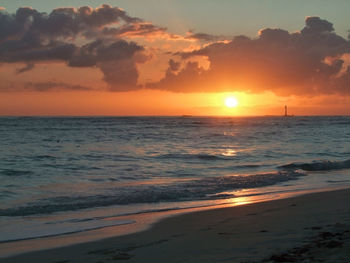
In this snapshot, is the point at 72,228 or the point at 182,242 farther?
the point at 72,228

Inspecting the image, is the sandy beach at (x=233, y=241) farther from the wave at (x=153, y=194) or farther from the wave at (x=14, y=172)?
the wave at (x=14, y=172)

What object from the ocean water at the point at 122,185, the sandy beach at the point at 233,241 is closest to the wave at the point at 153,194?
the ocean water at the point at 122,185

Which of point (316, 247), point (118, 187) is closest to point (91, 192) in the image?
point (118, 187)

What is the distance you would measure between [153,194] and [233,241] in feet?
23.0

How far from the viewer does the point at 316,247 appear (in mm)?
6285

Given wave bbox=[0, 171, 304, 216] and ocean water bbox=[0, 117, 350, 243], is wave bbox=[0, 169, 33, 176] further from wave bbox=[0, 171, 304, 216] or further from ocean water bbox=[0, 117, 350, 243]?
wave bbox=[0, 171, 304, 216]

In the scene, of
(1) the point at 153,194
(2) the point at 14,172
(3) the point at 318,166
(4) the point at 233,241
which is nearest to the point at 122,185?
(1) the point at 153,194

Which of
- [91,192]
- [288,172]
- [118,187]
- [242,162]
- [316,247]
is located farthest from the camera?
[242,162]

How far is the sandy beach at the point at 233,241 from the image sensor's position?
6215 millimetres

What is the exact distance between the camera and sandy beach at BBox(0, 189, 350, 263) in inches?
245

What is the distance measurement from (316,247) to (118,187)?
10.2m

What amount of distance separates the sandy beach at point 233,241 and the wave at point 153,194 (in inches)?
125

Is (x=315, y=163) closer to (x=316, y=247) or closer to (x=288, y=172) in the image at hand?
(x=288, y=172)

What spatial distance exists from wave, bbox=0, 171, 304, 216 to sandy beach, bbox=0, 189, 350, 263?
3.17 metres
